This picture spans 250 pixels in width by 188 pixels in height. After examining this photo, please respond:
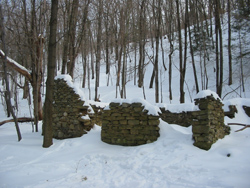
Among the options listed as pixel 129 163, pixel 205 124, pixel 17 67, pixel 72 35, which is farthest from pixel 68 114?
pixel 72 35

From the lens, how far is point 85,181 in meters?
3.66

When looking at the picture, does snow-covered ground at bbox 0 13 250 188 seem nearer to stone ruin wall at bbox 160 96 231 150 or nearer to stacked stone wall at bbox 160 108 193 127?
stone ruin wall at bbox 160 96 231 150

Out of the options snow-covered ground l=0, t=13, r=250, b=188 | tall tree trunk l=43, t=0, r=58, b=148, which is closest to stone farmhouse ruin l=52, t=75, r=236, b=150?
snow-covered ground l=0, t=13, r=250, b=188

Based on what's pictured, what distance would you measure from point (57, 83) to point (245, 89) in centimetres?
1197

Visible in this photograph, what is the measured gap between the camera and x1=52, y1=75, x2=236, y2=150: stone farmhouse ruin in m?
4.98

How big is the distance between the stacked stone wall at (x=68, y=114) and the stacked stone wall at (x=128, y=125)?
103 centimetres

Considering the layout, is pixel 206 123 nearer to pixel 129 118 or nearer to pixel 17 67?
pixel 129 118

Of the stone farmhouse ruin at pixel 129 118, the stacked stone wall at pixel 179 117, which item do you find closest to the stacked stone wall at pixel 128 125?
the stone farmhouse ruin at pixel 129 118

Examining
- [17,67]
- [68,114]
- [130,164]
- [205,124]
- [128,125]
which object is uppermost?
[17,67]

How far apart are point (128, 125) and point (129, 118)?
22 centimetres

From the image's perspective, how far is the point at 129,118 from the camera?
603 cm

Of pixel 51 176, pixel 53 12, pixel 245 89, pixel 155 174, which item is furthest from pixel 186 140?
pixel 245 89

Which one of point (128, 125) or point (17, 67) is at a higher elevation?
point (17, 67)

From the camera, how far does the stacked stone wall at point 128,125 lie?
5.82 meters
